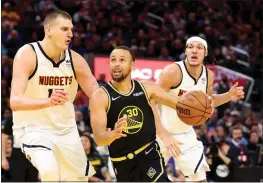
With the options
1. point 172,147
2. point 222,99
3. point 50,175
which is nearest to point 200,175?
point 222,99

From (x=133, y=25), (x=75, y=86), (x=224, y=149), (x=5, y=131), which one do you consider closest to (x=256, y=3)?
(x=133, y=25)

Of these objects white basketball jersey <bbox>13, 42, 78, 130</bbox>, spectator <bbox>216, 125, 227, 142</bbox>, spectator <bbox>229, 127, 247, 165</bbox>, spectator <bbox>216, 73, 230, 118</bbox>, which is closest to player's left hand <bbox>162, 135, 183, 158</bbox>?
white basketball jersey <bbox>13, 42, 78, 130</bbox>

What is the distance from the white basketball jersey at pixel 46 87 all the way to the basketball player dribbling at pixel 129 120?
413 millimetres

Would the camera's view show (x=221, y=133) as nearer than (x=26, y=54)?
No

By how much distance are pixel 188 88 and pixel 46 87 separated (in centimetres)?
194

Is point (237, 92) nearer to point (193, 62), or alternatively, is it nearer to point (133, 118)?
point (193, 62)

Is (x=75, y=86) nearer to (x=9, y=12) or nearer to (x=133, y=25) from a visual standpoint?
(x=9, y=12)

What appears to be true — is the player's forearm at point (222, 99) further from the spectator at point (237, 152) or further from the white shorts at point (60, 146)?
the spectator at point (237, 152)

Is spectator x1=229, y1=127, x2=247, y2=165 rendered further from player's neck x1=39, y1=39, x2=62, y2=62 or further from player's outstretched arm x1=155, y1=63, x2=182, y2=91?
player's neck x1=39, y1=39, x2=62, y2=62

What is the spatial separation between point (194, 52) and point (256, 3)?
14.2 meters

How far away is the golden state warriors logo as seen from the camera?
5.51 m

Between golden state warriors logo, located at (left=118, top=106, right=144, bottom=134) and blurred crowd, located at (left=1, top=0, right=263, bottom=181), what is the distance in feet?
17.6

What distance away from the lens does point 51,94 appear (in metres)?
5.59

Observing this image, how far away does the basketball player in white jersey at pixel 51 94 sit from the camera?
555 centimetres
